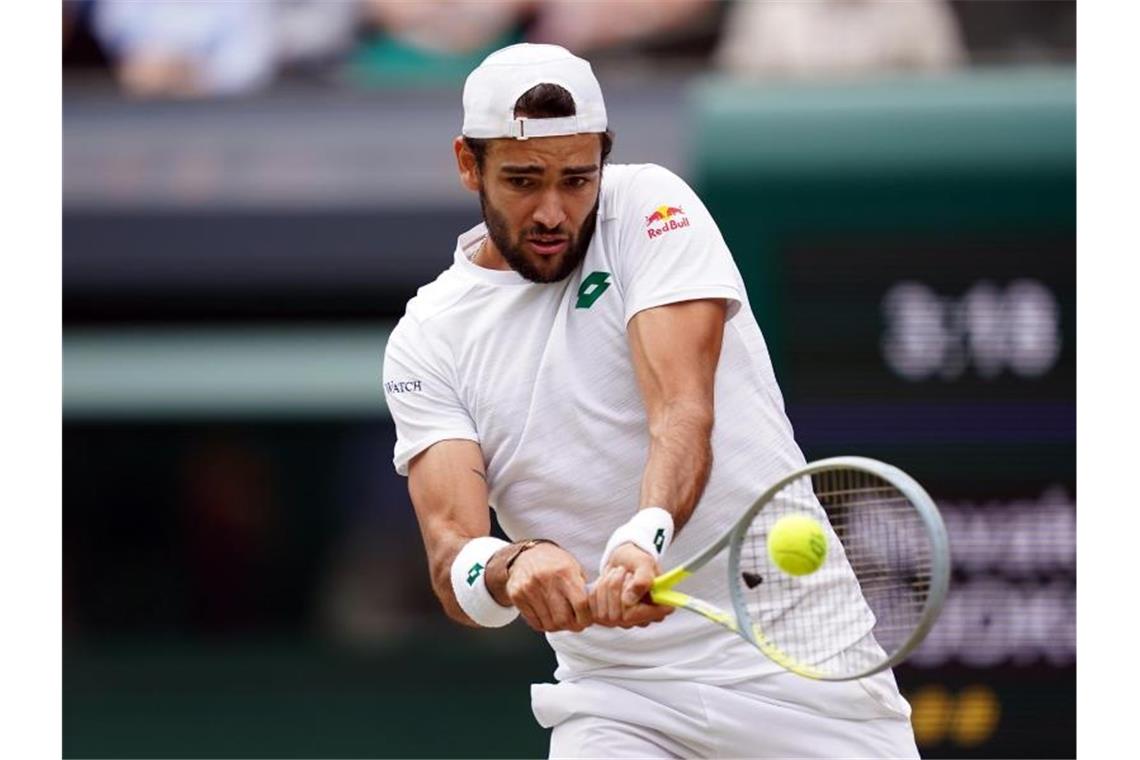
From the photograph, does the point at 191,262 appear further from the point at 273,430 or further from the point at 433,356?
the point at 433,356

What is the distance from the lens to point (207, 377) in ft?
28.5

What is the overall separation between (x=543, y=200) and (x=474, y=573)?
2.16 feet

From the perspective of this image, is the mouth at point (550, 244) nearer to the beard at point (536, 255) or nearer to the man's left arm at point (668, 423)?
the beard at point (536, 255)

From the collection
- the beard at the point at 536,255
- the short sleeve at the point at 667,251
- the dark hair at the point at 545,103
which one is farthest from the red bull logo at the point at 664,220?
the dark hair at the point at 545,103

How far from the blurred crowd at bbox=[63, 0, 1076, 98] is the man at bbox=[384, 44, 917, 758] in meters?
4.58

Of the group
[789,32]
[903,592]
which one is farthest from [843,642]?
[789,32]

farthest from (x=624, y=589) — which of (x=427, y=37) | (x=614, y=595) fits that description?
(x=427, y=37)

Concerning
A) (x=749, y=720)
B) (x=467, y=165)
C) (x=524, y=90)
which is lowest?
(x=749, y=720)

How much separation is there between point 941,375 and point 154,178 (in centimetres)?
297

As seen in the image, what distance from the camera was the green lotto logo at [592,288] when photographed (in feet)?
13.4

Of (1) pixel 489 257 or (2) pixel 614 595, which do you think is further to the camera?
(1) pixel 489 257

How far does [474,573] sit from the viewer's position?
12.7ft

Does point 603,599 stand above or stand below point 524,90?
below

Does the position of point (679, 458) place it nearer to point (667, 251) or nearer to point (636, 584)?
point (636, 584)
